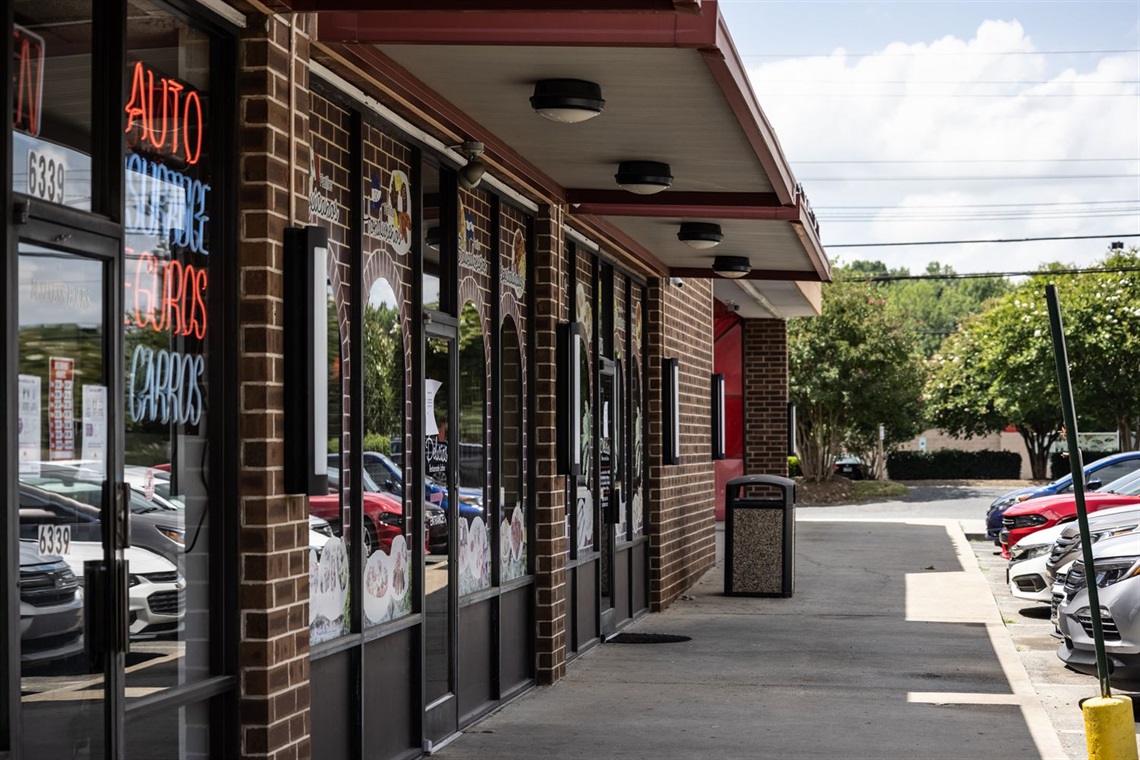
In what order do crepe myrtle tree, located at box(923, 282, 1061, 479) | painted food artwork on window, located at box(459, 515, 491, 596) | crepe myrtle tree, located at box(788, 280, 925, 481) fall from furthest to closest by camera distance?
crepe myrtle tree, located at box(923, 282, 1061, 479), crepe myrtle tree, located at box(788, 280, 925, 481), painted food artwork on window, located at box(459, 515, 491, 596)

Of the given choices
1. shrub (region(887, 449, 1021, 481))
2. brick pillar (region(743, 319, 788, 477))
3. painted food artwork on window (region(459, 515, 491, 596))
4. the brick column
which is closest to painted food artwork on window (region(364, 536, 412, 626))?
painted food artwork on window (region(459, 515, 491, 596))

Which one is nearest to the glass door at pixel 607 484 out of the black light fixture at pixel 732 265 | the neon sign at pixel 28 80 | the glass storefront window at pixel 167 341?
the black light fixture at pixel 732 265

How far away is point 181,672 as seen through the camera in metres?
5.27

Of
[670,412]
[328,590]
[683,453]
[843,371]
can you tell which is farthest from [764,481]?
→ [843,371]

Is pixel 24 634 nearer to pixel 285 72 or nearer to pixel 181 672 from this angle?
pixel 181 672

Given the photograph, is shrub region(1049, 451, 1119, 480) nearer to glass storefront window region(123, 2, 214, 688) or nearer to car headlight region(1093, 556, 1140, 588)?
car headlight region(1093, 556, 1140, 588)

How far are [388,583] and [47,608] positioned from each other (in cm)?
338

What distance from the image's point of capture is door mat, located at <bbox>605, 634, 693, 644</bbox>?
12.8 metres

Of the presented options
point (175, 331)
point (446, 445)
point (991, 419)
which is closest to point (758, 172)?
point (446, 445)

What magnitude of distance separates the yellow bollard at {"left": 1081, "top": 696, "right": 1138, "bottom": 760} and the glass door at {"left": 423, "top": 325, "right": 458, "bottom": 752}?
3.72m

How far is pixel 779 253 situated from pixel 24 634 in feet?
34.5

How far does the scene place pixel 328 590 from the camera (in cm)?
671

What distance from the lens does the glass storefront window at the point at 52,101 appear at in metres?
4.26

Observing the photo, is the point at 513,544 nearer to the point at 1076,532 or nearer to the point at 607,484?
the point at 607,484
